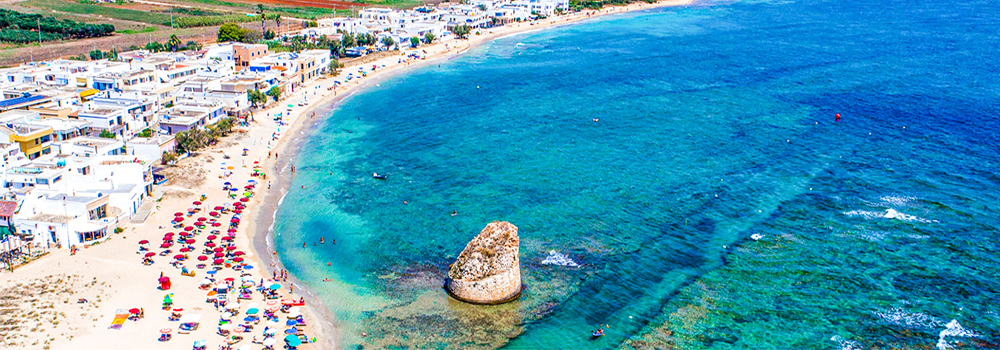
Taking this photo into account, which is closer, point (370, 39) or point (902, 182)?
point (902, 182)

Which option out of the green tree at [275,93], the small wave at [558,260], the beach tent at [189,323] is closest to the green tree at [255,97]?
the green tree at [275,93]

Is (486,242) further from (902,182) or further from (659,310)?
(902,182)

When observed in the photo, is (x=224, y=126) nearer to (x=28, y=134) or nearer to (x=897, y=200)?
(x=28, y=134)

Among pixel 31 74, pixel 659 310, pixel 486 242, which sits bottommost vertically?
pixel 659 310

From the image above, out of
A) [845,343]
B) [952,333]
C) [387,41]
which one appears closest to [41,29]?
[387,41]

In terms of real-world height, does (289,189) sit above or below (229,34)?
below

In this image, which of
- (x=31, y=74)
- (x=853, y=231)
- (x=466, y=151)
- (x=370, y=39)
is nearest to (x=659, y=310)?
(x=853, y=231)
